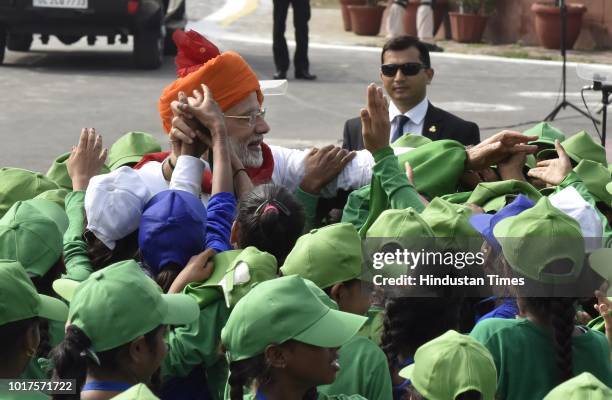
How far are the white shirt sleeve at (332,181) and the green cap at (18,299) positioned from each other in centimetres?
202

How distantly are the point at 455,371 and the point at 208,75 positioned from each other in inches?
95.5

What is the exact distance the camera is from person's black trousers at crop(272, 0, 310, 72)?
16.5 m

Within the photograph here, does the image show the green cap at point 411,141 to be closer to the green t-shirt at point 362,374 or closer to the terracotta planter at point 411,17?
the green t-shirt at point 362,374

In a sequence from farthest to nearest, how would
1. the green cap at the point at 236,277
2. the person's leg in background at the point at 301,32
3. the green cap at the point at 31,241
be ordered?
the person's leg in background at the point at 301,32 < the green cap at the point at 31,241 < the green cap at the point at 236,277

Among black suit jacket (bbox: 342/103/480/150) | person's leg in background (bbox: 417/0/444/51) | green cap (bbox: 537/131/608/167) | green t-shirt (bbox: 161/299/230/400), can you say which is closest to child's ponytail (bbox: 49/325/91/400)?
green t-shirt (bbox: 161/299/230/400)

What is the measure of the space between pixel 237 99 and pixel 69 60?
12341 millimetres

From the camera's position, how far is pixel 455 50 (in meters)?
20.7

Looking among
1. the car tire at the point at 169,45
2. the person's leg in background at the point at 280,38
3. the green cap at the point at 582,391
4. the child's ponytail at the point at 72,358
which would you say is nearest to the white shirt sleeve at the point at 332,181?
the child's ponytail at the point at 72,358

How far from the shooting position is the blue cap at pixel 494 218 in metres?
4.95

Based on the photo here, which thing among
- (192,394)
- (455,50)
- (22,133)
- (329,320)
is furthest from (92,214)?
(455,50)

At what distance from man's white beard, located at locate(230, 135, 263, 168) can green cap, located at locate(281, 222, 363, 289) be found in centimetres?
140

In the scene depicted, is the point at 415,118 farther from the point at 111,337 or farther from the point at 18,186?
the point at 111,337

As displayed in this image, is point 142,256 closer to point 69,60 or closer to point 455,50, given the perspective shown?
point 69,60

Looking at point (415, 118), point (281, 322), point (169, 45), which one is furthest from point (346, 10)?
point (281, 322)
